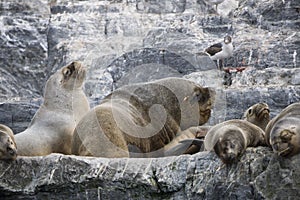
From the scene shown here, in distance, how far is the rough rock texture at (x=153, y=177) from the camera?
198 inches

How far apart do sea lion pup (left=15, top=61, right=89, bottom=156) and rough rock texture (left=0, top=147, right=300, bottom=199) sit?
615 mm

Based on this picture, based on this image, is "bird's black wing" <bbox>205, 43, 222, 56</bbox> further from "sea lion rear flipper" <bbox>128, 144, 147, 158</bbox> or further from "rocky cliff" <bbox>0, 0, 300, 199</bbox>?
"sea lion rear flipper" <bbox>128, 144, 147, 158</bbox>

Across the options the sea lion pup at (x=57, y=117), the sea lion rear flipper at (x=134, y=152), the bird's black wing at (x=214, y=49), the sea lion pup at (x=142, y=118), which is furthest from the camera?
the bird's black wing at (x=214, y=49)

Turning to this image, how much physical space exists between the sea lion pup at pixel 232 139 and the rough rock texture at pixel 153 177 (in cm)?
6

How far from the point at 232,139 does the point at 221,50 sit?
10.6 meters

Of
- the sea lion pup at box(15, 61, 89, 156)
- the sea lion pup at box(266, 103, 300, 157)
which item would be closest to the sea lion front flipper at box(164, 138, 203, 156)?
the sea lion pup at box(15, 61, 89, 156)

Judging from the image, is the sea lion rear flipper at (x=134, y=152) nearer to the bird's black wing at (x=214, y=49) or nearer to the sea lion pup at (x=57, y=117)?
the sea lion pup at (x=57, y=117)

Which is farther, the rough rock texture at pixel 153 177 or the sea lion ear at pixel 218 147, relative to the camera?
the sea lion ear at pixel 218 147

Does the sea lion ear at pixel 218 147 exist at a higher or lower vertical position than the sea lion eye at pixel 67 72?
lower

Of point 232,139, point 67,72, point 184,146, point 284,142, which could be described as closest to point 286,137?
point 284,142

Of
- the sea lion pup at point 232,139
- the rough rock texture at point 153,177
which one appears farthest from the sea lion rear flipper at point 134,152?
the sea lion pup at point 232,139

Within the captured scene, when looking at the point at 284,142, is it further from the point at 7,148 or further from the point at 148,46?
the point at 148,46

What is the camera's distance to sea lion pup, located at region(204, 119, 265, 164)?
16.8ft

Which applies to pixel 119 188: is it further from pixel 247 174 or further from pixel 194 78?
pixel 194 78
